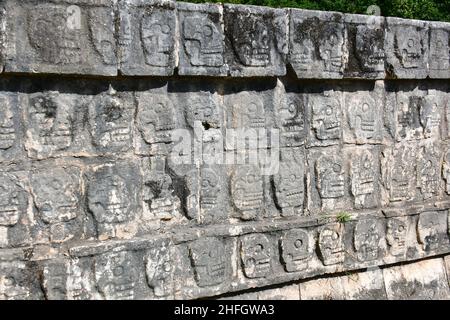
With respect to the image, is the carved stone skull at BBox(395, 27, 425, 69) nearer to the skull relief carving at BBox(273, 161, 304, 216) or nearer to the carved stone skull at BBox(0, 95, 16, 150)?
the skull relief carving at BBox(273, 161, 304, 216)

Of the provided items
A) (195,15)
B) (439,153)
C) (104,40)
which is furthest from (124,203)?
(439,153)

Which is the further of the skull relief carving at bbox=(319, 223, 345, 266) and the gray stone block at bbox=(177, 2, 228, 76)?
the skull relief carving at bbox=(319, 223, 345, 266)

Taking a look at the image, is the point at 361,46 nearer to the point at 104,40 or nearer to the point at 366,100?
the point at 366,100

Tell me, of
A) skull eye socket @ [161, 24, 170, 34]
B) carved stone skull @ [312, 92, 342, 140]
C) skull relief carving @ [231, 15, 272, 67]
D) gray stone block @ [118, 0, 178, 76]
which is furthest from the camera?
carved stone skull @ [312, 92, 342, 140]

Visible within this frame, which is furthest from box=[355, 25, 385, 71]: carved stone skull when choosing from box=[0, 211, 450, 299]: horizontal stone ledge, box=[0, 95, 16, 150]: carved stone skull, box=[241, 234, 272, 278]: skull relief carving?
box=[0, 95, 16, 150]: carved stone skull

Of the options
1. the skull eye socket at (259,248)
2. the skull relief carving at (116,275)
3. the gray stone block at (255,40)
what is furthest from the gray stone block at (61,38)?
the skull eye socket at (259,248)

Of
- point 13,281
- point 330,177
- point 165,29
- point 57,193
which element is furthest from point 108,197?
point 330,177

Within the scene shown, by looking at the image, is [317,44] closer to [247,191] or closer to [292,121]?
[292,121]

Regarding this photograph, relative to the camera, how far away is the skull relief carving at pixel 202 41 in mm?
3355

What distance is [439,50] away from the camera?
4348mm

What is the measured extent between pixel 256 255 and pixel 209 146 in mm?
663

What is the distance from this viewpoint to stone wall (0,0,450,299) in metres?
3.04

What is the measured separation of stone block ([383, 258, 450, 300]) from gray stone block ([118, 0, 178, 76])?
206 centimetres

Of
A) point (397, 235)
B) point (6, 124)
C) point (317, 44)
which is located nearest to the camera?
point (6, 124)
